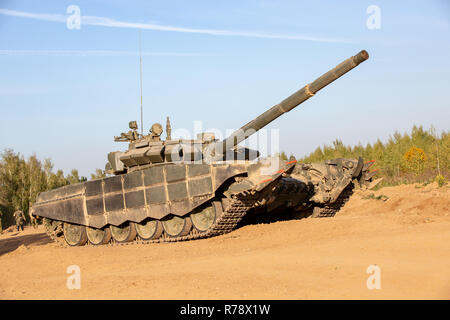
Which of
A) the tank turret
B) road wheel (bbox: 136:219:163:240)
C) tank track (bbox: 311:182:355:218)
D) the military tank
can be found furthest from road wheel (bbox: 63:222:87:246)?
tank track (bbox: 311:182:355:218)

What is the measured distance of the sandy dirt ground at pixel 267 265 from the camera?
6.43 metres

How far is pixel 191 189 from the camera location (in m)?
13.2

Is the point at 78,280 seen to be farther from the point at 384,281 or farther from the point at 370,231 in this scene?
the point at 370,231

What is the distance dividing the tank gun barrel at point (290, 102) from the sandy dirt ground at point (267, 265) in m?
2.41

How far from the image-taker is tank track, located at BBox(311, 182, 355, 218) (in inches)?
636

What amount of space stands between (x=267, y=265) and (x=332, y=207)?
847cm

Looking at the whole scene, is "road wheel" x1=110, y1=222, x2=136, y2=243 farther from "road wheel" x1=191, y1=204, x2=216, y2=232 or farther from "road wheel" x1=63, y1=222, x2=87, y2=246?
"road wheel" x1=191, y1=204, x2=216, y2=232

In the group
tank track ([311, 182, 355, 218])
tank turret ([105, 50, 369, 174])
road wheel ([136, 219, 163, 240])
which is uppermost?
tank turret ([105, 50, 369, 174])

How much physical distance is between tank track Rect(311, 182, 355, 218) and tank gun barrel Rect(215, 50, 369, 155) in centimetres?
409

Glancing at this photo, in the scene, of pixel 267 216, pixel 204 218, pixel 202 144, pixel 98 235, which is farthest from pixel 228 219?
pixel 98 235

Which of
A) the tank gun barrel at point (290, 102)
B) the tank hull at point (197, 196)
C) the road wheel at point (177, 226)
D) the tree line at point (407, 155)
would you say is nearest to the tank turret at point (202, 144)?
the tank gun barrel at point (290, 102)

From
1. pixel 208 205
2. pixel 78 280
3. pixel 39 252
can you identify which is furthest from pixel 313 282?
pixel 39 252
